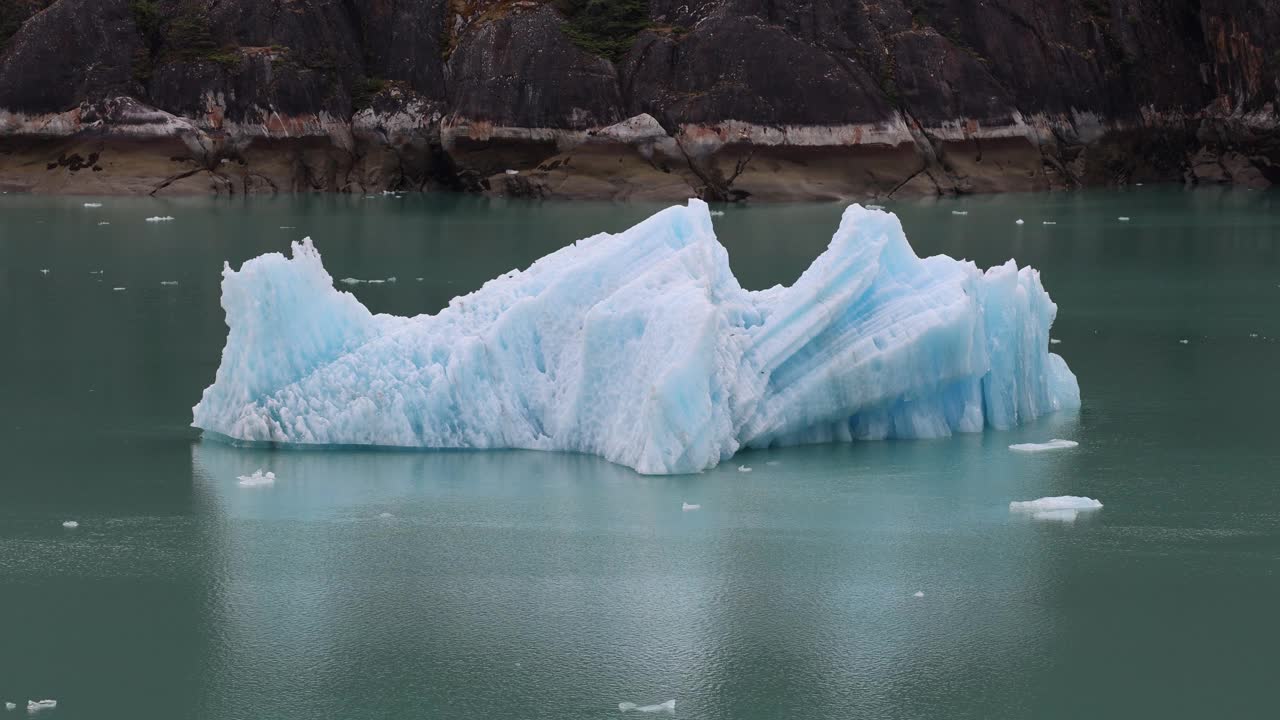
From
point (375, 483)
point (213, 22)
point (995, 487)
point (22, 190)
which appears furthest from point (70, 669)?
point (213, 22)

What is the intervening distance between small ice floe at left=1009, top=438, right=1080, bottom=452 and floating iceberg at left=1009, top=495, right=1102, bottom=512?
4.33 ft

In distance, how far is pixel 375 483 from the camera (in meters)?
10.7

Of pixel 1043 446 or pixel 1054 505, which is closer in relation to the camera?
pixel 1054 505

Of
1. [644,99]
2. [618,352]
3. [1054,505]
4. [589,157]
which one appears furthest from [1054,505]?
[644,99]

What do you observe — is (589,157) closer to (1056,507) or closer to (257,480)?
(257,480)

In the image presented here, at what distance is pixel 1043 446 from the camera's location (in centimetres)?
1148

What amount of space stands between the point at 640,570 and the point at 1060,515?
282cm

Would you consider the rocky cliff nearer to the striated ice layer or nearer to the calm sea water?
the calm sea water

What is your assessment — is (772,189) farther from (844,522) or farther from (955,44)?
(844,522)

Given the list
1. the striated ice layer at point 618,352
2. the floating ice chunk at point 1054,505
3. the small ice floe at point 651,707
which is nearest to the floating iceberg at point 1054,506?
the floating ice chunk at point 1054,505

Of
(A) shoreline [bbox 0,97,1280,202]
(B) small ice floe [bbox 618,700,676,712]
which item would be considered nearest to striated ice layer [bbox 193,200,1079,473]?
(B) small ice floe [bbox 618,700,676,712]

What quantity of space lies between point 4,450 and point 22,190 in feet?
91.6

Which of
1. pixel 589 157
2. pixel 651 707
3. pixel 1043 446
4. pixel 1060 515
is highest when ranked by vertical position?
pixel 589 157

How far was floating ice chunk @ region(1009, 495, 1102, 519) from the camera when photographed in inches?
393
